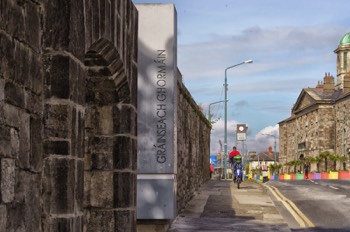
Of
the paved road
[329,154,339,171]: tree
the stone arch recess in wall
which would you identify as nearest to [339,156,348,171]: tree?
[329,154,339,171]: tree

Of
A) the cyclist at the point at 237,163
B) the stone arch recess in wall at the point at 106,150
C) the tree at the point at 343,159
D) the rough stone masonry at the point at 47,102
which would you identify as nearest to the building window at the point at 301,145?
the tree at the point at 343,159

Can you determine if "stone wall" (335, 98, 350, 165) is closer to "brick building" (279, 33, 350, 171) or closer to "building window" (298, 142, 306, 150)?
"brick building" (279, 33, 350, 171)

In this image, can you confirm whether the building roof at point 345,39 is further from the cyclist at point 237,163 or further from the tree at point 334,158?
the cyclist at point 237,163

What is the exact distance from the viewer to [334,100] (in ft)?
317

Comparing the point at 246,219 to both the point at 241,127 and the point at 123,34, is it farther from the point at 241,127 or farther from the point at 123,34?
the point at 241,127

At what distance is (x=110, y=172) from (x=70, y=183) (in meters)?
2.29

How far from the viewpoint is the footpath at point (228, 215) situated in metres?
13.3

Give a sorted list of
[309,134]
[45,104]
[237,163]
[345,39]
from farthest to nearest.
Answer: [345,39] < [309,134] < [237,163] < [45,104]

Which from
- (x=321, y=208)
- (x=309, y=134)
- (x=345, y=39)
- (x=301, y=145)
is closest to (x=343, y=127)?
(x=309, y=134)

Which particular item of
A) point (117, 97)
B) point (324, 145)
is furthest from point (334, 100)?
point (117, 97)

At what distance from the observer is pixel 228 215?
1573cm

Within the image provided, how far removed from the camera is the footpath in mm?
13320

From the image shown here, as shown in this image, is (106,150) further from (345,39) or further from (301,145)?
(345,39)

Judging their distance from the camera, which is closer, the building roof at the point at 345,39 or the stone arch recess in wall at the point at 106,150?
the stone arch recess in wall at the point at 106,150
